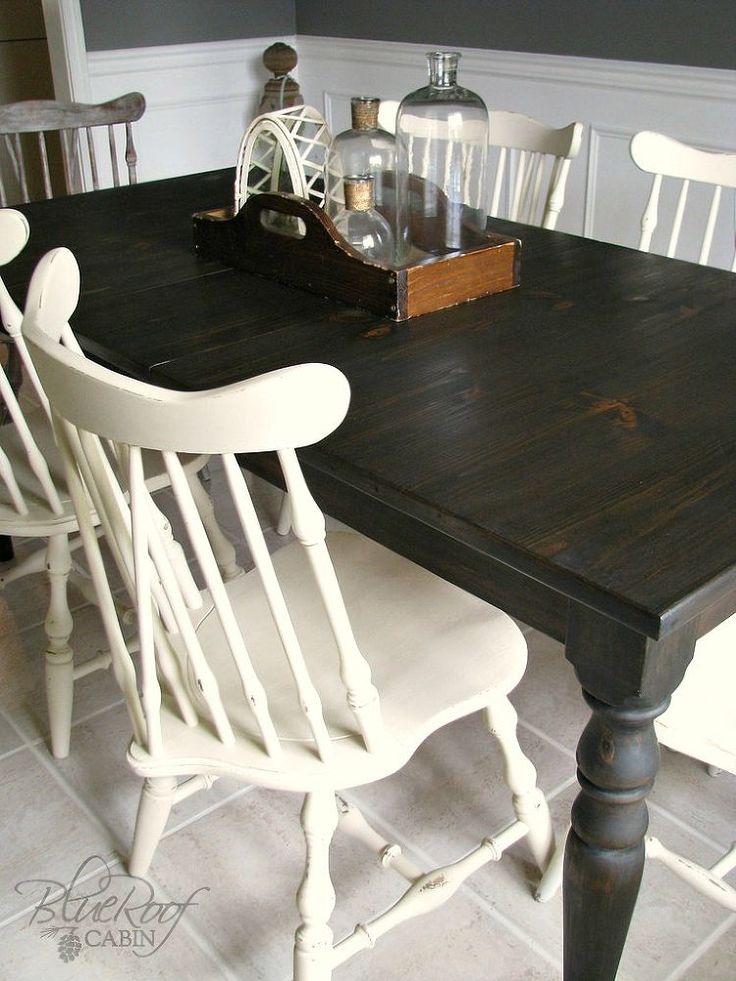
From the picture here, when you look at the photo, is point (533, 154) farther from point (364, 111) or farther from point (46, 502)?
point (46, 502)

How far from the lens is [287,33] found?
406 centimetres

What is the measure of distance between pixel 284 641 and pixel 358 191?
29.9 inches

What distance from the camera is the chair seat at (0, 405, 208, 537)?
5.17ft

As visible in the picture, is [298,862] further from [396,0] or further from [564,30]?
[396,0]

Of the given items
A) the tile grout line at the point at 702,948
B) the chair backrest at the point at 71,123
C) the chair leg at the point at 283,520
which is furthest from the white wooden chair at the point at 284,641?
the chair backrest at the point at 71,123

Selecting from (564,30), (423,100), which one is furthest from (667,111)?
(423,100)

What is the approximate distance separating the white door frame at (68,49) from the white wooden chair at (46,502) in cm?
211

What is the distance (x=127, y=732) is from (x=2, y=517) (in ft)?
1.62

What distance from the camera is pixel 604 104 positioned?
10.1 feet

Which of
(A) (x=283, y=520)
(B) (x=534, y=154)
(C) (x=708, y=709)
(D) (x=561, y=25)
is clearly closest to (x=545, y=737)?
(C) (x=708, y=709)

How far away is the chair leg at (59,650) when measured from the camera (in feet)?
5.57

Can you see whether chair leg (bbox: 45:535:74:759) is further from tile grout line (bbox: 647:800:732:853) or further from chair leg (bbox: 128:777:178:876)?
tile grout line (bbox: 647:800:732:853)

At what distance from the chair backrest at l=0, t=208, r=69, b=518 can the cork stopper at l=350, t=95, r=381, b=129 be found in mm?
526

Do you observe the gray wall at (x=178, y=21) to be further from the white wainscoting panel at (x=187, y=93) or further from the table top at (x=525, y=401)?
the table top at (x=525, y=401)
